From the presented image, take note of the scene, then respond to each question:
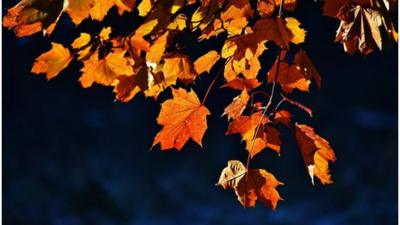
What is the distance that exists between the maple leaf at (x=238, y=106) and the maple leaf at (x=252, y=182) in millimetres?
212

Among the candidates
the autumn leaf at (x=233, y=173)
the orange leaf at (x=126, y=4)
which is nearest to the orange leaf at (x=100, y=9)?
the orange leaf at (x=126, y=4)

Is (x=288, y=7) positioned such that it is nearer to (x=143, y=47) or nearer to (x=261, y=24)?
(x=261, y=24)

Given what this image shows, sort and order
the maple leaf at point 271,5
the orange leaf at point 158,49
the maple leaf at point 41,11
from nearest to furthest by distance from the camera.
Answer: the maple leaf at point 41,11 < the orange leaf at point 158,49 < the maple leaf at point 271,5

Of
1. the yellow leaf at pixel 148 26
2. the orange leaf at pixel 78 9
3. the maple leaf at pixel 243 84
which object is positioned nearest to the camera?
the orange leaf at pixel 78 9

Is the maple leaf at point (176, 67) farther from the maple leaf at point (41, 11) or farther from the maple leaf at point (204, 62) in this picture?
the maple leaf at point (41, 11)

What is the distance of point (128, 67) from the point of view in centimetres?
181

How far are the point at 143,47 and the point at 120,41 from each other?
90mm

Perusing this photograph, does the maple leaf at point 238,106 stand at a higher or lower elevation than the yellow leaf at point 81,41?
lower

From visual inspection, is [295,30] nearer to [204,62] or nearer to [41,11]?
[204,62]

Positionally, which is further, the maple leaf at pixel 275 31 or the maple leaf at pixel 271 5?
the maple leaf at pixel 271 5

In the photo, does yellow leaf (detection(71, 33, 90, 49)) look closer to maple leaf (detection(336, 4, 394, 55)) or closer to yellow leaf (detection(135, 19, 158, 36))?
yellow leaf (detection(135, 19, 158, 36))

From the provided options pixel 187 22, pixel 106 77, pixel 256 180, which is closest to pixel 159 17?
pixel 187 22

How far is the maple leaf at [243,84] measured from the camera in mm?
2006

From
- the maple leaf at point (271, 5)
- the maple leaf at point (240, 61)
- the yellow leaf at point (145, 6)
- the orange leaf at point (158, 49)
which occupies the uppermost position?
the maple leaf at point (271, 5)
